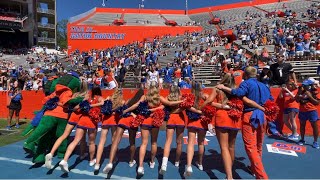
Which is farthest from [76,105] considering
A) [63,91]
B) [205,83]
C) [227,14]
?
[227,14]

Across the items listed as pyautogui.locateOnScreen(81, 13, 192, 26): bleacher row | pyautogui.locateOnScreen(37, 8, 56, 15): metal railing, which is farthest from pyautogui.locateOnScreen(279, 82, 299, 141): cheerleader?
pyautogui.locateOnScreen(37, 8, 56, 15): metal railing

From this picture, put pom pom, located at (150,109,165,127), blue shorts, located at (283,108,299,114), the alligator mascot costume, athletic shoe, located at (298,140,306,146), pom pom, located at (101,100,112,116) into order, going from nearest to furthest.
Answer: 1. pom pom, located at (150,109,165,127)
2. pom pom, located at (101,100,112,116)
3. the alligator mascot costume
4. athletic shoe, located at (298,140,306,146)
5. blue shorts, located at (283,108,299,114)

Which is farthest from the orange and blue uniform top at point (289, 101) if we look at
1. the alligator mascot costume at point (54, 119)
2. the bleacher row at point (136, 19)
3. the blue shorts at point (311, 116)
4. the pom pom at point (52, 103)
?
the bleacher row at point (136, 19)

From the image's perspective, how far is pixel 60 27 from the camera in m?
94.9

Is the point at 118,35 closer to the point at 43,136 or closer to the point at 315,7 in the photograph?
the point at 315,7

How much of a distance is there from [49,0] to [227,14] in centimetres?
2981

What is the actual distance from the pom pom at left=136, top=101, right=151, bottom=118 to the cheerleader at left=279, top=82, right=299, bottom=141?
4184 millimetres

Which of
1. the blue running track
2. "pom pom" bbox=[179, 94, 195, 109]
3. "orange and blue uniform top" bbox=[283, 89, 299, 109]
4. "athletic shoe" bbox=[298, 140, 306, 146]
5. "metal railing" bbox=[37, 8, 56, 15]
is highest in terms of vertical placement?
"metal railing" bbox=[37, 8, 56, 15]

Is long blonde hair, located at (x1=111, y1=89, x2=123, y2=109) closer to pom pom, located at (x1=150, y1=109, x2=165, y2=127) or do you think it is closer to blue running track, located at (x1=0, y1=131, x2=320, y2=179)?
pom pom, located at (x1=150, y1=109, x2=165, y2=127)

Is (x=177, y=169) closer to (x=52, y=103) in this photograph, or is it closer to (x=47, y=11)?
(x=52, y=103)

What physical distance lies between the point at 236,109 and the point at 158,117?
56.9 inches

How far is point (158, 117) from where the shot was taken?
19.2 feet

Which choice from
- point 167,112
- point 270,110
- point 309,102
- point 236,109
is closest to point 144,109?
point 167,112

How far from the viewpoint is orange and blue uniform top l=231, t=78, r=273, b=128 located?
5.15 metres
